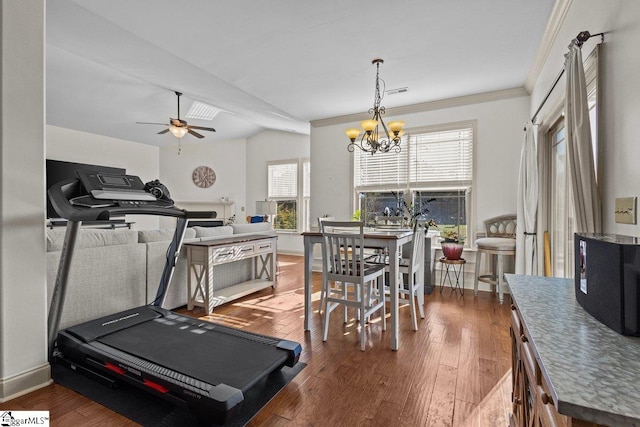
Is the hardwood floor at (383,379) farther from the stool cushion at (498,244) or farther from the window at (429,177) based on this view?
the window at (429,177)

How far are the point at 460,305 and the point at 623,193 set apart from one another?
8.73 feet

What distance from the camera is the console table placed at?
3518mm

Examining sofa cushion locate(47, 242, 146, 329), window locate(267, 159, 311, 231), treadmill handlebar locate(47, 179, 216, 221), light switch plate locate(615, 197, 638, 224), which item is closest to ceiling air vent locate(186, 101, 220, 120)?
window locate(267, 159, 311, 231)

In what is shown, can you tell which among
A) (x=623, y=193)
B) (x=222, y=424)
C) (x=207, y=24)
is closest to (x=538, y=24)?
(x=623, y=193)

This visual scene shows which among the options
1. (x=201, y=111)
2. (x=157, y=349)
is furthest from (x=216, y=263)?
(x=201, y=111)

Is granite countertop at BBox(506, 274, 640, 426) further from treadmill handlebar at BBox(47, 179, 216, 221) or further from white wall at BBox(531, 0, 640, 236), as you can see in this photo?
treadmill handlebar at BBox(47, 179, 216, 221)

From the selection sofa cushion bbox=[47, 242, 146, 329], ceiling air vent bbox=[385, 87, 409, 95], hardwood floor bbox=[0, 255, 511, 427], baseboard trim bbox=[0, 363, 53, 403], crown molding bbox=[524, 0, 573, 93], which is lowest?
hardwood floor bbox=[0, 255, 511, 427]

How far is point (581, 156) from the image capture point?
1.71 metres

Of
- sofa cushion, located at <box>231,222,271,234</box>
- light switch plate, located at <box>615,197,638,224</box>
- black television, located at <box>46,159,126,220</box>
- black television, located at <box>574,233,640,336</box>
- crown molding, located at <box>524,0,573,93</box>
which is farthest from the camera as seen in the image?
black television, located at <box>46,159,126,220</box>

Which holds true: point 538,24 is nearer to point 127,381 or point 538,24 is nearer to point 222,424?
point 222,424

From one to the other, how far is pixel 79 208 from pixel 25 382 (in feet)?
3.74

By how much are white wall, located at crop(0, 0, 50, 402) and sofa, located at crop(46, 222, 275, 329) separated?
0.37 m

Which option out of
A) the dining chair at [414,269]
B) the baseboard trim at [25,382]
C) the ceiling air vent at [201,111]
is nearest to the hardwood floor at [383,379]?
the baseboard trim at [25,382]

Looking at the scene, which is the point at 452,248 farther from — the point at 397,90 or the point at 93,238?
the point at 93,238
